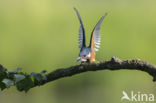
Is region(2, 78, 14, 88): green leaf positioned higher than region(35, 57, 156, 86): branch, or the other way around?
region(35, 57, 156, 86): branch

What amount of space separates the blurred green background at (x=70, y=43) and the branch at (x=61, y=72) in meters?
4.01

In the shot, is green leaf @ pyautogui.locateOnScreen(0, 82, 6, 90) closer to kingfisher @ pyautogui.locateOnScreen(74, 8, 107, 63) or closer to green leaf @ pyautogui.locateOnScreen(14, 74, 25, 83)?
green leaf @ pyautogui.locateOnScreen(14, 74, 25, 83)

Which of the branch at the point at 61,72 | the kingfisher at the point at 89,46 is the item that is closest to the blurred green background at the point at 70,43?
the kingfisher at the point at 89,46

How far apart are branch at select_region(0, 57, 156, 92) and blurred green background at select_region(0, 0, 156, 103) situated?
401cm

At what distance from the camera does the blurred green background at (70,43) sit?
6.80 meters

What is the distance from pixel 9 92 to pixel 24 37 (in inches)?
43.5

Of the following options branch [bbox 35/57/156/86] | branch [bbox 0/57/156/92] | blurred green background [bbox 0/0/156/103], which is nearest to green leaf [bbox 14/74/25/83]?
branch [bbox 0/57/156/92]

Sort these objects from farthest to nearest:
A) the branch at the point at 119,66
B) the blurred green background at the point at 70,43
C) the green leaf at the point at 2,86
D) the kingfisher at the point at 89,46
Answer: the blurred green background at the point at 70,43 < the kingfisher at the point at 89,46 < the green leaf at the point at 2,86 < the branch at the point at 119,66

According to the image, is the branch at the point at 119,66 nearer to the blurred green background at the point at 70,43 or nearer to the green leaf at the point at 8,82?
the green leaf at the point at 8,82

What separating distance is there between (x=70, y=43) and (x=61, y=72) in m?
4.98

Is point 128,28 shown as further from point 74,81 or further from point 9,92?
point 9,92

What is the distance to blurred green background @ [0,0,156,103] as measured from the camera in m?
6.80

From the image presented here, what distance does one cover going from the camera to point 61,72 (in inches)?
100

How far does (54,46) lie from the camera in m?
7.51
